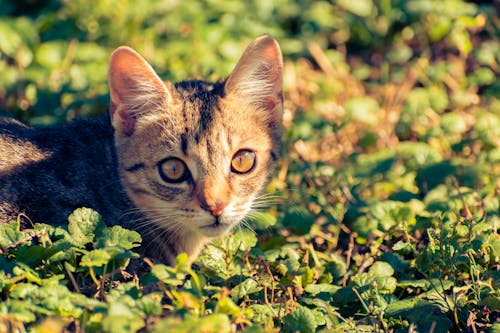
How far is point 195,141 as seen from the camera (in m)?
3.96

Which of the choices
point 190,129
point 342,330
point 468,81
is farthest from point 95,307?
point 468,81

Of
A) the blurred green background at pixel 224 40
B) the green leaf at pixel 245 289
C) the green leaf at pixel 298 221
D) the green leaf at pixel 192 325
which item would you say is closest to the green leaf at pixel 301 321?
the green leaf at pixel 245 289

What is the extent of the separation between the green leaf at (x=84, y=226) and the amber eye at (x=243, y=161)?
934mm

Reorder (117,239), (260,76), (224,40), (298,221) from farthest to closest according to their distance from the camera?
(224,40) → (298,221) → (260,76) → (117,239)

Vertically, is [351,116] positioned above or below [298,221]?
above

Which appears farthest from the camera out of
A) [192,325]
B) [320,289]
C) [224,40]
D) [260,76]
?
[224,40]

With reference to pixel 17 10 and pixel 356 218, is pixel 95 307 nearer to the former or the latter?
pixel 356 218

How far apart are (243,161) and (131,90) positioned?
811mm

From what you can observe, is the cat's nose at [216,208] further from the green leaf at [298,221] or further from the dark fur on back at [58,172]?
the green leaf at [298,221]

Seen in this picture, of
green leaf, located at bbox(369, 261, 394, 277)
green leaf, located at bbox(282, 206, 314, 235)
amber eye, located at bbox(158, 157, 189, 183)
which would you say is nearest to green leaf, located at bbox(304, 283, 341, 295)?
green leaf, located at bbox(369, 261, 394, 277)

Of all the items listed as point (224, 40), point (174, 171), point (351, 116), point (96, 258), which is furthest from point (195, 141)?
point (224, 40)

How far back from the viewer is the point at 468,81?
21.9 feet

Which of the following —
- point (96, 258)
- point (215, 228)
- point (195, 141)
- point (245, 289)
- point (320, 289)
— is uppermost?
point (195, 141)

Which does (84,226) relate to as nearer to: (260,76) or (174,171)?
(174,171)
